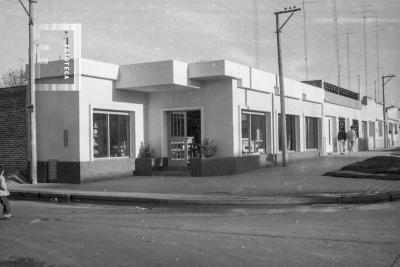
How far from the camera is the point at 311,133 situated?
29.0m

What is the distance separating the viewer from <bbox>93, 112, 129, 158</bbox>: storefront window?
64.5 feet

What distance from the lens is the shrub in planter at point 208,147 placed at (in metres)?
19.8

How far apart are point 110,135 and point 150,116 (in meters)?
2.34

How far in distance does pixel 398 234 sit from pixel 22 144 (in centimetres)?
1635

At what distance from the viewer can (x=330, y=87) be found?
35656 millimetres

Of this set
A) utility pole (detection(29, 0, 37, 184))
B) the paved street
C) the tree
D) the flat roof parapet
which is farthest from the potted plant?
the tree

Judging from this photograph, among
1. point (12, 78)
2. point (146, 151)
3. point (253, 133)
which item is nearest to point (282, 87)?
point (253, 133)

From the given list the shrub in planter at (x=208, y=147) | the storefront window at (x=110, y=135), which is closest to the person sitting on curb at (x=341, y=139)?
the shrub in planter at (x=208, y=147)

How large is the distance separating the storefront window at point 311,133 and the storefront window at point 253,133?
234 inches

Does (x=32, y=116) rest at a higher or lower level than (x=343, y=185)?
higher

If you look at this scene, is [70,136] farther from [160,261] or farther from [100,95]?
[160,261]

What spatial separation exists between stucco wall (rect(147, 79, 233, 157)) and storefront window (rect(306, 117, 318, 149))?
9630mm

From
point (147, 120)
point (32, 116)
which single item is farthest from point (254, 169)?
point (32, 116)

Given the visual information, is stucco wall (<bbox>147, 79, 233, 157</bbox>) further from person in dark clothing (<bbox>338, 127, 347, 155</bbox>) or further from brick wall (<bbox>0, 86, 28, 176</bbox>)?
person in dark clothing (<bbox>338, 127, 347, 155</bbox>)
